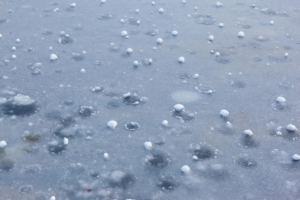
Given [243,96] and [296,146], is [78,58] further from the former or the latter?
[296,146]

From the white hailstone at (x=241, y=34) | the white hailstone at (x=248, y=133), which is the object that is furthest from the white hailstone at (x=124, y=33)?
the white hailstone at (x=248, y=133)

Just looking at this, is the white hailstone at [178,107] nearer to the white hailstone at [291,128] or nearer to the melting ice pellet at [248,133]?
the melting ice pellet at [248,133]

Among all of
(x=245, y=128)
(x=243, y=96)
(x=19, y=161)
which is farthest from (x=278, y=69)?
(x=19, y=161)

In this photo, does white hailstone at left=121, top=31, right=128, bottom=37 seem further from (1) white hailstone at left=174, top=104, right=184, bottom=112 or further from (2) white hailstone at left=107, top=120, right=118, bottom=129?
(2) white hailstone at left=107, top=120, right=118, bottom=129

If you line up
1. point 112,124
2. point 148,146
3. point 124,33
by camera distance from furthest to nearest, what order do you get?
1. point 124,33
2. point 112,124
3. point 148,146

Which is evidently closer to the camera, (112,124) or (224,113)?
(112,124)

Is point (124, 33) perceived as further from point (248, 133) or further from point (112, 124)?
point (248, 133)

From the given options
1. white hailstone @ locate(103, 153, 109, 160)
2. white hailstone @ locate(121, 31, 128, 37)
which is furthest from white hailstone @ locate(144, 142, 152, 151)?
white hailstone @ locate(121, 31, 128, 37)

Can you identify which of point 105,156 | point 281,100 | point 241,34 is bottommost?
point 105,156

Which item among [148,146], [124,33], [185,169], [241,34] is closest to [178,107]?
[148,146]
